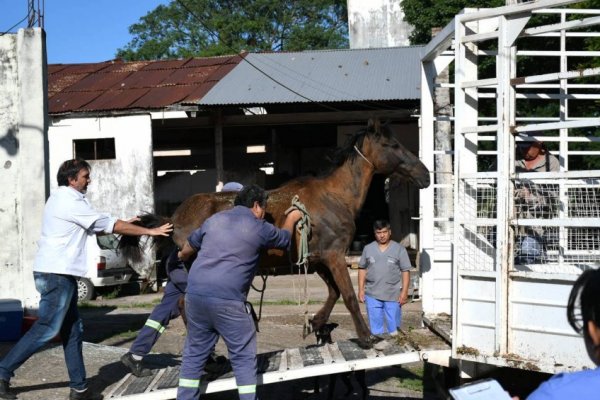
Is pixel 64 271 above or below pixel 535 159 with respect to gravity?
below

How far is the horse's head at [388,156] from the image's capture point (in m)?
7.57

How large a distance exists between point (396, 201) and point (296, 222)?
1415 centimetres

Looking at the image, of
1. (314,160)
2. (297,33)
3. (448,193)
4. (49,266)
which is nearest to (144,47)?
(297,33)

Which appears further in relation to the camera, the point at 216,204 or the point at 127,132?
the point at 127,132

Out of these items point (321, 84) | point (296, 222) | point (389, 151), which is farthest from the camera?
point (321, 84)

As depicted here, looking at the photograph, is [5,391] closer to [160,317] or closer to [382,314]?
[160,317]

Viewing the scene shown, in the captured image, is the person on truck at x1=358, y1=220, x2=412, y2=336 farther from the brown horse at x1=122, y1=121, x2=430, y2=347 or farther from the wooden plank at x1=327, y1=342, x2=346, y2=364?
the wooden plank at x1=327, y1=342, x2=346, y2=364

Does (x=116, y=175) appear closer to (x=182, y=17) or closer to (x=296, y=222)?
(x=296, y=222)

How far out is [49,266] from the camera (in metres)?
6.20

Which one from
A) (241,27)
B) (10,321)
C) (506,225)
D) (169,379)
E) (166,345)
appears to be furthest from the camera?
(241,27)

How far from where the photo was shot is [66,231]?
629 centimetres

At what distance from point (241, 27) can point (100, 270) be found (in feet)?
109

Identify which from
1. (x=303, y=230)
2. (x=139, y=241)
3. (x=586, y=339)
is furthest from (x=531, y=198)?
(x=586, y=339)

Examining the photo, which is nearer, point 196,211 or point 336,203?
point 196,211
